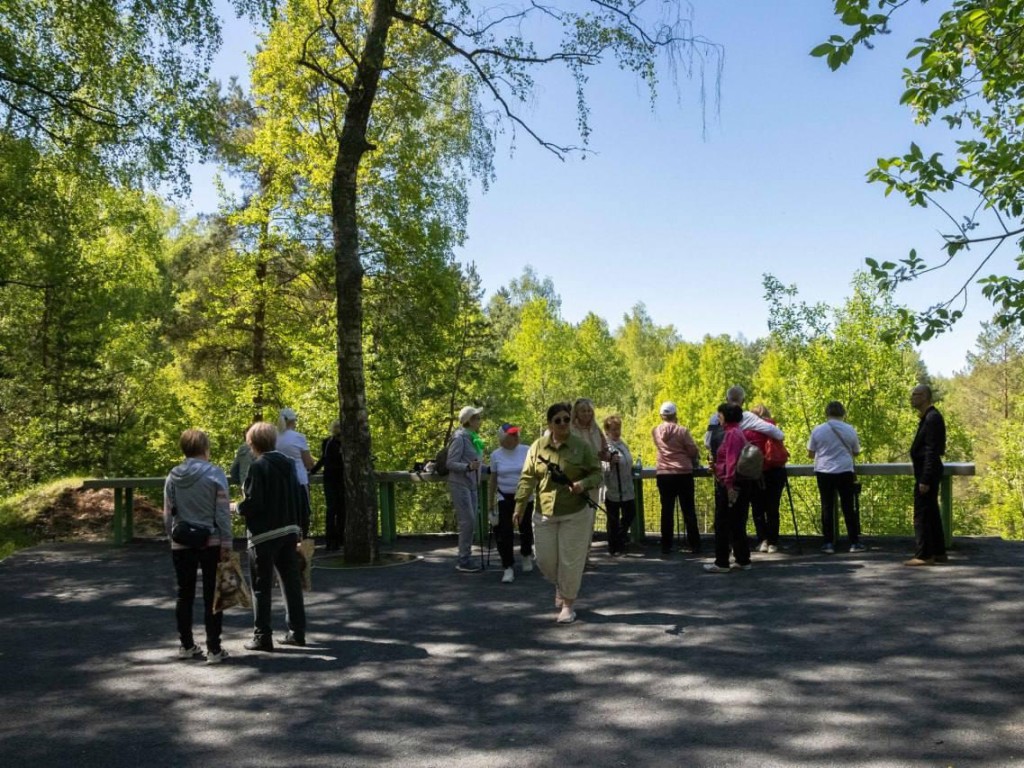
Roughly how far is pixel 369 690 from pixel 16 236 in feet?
47.5

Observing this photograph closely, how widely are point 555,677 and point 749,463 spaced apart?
505 cm

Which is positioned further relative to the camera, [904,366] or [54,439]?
[904,366]

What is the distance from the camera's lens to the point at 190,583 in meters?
7.51

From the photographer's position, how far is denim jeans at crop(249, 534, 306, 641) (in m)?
7.66

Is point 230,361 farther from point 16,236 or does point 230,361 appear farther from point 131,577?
point 131,577

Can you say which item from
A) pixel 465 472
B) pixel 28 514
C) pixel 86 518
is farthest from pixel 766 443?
pixel 28 514

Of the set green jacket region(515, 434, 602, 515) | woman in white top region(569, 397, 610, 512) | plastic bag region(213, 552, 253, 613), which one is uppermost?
woman in white top region(569, 397, 610, 512)

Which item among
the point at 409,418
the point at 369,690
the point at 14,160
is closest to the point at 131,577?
the point at 369,690

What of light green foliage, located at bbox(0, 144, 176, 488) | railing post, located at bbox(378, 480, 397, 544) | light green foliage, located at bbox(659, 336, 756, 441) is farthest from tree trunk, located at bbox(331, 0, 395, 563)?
light green foliage, located at bbox(659, 336, 756, 441)

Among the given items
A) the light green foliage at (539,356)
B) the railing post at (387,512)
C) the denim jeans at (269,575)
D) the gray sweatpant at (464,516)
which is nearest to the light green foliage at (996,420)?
the light green foliage at (539,356)

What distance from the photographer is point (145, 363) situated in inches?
1257

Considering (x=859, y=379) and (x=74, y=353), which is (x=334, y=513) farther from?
(x=859, y=379)

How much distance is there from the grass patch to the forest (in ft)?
15.8

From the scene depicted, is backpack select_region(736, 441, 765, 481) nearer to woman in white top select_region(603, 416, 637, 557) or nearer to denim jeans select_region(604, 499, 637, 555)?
woman in white top select_region(603, 416, 637, 557)
